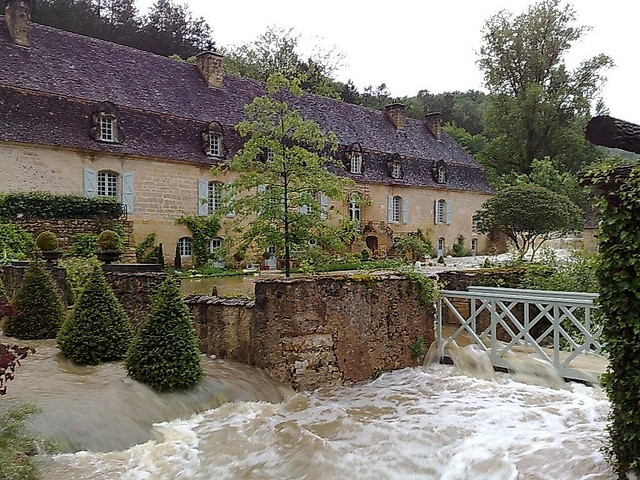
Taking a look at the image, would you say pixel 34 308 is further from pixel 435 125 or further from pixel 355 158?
pixel 435 125

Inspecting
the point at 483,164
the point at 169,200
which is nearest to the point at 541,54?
the point at 483,164

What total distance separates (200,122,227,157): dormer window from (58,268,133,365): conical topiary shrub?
43.1ft

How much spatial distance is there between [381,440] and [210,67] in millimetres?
19190

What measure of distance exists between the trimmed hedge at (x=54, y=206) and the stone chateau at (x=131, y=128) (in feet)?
3.03

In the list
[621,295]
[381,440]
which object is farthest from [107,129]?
[621,295]

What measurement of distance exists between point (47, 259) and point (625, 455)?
1137cm

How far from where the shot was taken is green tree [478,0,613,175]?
105 ft

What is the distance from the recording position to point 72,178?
17.5 m

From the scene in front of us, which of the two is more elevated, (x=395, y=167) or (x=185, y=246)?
(x=395, y=167)

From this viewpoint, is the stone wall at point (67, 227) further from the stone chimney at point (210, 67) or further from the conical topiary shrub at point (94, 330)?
the stone chimney at point (210, 67)

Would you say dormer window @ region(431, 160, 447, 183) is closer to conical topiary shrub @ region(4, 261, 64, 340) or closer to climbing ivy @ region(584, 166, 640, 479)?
conical topiary shrub @ region(4, 261, 64, 340)

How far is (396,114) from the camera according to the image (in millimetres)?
29562

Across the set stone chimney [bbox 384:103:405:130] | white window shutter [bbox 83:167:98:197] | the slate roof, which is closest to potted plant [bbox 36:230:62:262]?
the slate roof

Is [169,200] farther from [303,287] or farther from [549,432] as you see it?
[549,432]
